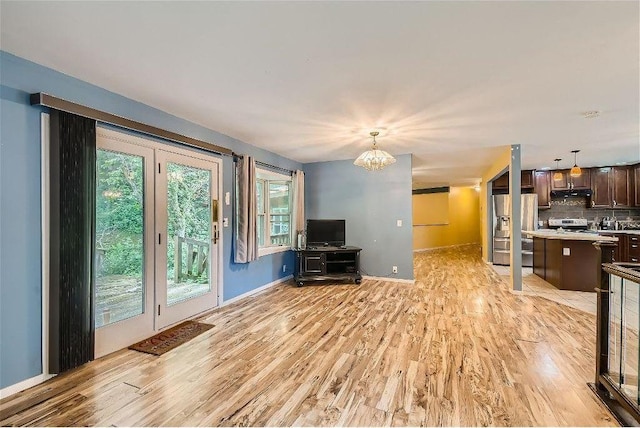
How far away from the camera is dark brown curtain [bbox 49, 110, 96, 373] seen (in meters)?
2.16

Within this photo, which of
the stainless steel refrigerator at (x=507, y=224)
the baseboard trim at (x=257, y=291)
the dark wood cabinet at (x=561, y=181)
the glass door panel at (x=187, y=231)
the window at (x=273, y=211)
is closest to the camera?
the glass door panel at (x=187, y=231)

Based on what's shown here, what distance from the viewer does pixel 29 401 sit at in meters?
1.91

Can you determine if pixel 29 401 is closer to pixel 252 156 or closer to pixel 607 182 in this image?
pixel 252 156

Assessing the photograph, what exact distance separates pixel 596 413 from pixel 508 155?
3.91 meters

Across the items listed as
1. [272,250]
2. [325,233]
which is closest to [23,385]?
[272,250]

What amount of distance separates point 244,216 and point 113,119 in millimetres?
1974

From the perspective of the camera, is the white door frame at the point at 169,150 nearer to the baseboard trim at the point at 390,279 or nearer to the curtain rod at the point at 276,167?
the curtain rod at the point at 276,167

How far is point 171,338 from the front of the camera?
114 inches

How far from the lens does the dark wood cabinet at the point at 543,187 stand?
6.77 metres

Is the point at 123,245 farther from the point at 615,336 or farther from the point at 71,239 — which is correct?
the point at 615,336

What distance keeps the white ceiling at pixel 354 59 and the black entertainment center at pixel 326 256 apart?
2266 millimetres

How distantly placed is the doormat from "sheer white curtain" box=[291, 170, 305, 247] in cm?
256

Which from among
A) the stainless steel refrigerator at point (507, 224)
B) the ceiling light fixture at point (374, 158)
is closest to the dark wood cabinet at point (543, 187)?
the stainless steel refrigerator at point (507, 224)

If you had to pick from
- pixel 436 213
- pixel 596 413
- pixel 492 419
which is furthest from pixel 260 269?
pixel 436 213
